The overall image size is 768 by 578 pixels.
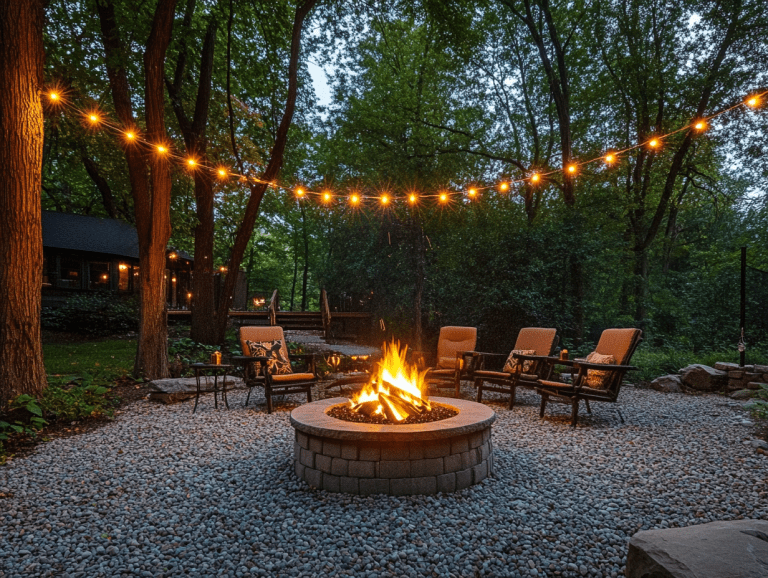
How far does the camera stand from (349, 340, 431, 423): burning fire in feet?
11.1

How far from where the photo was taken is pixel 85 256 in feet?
51.4

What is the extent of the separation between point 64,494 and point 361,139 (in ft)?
32.5

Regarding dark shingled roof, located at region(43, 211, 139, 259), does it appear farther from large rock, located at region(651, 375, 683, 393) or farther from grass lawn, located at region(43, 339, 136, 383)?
large rock, located at region(651, 375, 683, 393)

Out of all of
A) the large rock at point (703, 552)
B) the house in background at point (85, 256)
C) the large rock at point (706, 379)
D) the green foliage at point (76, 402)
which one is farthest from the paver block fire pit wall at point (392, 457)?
the house in background at point (85, 256)

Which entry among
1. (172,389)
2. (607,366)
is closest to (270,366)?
(172,389)

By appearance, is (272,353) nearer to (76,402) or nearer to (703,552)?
(76,402)

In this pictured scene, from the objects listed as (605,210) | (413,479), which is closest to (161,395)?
(413,479)

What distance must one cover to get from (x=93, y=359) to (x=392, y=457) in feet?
24.3

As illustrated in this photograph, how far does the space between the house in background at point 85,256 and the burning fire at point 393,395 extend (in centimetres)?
1343

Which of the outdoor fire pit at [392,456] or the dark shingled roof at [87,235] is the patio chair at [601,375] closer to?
the outdoor fire pit at [392,456]

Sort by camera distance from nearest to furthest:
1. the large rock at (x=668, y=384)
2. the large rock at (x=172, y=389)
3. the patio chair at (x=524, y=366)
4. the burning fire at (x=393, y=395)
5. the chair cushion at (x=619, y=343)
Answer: the burning fire at (x=393, y=395)
the chair cushion at (x=619, y=343)
the patio chair at (x=524, y=366)
the large rock at (x=172, y=389)
the large rock at (x=668, y=384)

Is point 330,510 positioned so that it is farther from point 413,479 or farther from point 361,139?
point 361,139

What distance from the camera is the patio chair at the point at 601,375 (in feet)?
14.9

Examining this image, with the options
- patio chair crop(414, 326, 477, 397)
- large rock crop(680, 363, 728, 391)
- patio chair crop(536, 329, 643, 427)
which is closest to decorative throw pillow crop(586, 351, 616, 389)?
patio chair crop(536, 329, 643, 427)
